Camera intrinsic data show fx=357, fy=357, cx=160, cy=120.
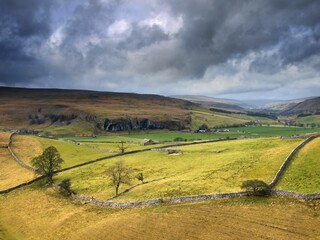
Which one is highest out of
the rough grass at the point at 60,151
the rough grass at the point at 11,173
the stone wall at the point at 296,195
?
the stone wall at the point at 296,195

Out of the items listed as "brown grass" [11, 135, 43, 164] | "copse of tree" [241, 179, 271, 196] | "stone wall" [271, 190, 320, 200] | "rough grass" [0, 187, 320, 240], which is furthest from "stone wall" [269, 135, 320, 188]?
"brown grass" [11, 135, 43, 164]

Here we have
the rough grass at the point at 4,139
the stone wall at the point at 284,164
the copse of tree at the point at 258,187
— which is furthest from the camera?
the rough grass at the point at 4,139

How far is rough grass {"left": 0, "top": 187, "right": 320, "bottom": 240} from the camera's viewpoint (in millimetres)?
46156

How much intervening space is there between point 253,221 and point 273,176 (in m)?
17.6

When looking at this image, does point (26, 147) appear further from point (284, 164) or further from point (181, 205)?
point (284, 164)

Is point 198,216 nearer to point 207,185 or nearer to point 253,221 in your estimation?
point 253,221

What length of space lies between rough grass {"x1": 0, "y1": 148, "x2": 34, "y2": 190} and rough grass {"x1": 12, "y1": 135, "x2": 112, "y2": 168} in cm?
380

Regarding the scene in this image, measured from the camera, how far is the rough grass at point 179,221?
46.2m

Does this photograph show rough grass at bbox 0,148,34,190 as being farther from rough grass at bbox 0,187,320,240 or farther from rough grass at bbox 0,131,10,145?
rough grass at bbox 0,187,320,240

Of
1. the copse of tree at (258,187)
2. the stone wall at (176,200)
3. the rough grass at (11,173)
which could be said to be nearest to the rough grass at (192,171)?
the stone wall at (176,200)

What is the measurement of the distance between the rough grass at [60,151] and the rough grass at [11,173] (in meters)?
3.80

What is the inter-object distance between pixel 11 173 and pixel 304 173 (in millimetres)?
77582

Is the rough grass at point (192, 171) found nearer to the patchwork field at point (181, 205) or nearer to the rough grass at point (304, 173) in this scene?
the patchwork field at point (181, 205)

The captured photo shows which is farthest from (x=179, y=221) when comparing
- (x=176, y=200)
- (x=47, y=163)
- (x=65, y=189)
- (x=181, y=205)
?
(x=47, y=163)
